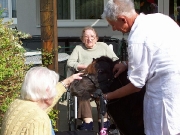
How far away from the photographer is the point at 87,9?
460 inches

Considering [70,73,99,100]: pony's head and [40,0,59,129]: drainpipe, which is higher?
[40,0,59,129]: drainpipe

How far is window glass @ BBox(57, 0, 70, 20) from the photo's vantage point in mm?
11711

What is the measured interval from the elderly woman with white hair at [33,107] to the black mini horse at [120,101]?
0.76m

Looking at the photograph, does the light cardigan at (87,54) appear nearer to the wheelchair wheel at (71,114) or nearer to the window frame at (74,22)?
the wheelchair wheel at (71,114)

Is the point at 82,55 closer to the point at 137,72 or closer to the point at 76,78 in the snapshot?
the point at 76,78

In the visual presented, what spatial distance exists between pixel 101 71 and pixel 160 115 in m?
0.64

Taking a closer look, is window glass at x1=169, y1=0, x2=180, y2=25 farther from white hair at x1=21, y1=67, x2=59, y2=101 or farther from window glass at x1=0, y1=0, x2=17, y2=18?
white hair at x1=21, y1=67, x2=59, y2=101

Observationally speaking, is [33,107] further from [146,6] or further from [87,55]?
[146,6]

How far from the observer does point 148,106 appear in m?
3.47

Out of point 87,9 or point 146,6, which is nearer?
point 146,6

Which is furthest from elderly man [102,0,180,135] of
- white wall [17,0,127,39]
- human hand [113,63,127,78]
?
white wall [17,0,127,39]

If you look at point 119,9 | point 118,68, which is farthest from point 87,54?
point 119,9

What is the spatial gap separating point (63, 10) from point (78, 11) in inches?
15.8

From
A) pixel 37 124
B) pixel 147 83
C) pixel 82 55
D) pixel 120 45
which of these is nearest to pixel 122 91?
pixel 147 83
